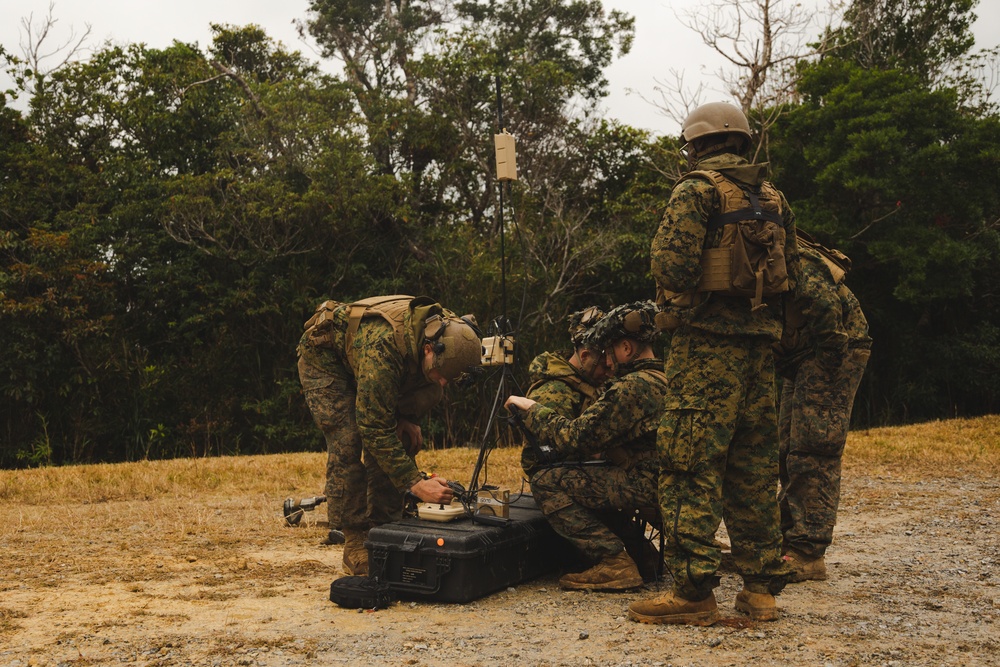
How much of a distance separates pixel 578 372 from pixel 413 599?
159 cm

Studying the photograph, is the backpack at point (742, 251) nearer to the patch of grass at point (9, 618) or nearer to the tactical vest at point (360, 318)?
the tactical vest at point (360, 318)

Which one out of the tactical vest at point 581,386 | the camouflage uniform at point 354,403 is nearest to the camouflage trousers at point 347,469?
the camouflage uniform at point 354,403

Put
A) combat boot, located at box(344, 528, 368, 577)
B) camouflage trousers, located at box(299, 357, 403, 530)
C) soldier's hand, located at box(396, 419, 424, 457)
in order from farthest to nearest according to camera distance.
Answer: soldier's hand, located at box(396, 419, 424, 457), camouflage trousers, located at box(299, 357, 403, 530), combat boot, located at box(344, 528, 368, 577)

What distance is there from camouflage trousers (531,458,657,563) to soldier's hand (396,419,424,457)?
1205mm

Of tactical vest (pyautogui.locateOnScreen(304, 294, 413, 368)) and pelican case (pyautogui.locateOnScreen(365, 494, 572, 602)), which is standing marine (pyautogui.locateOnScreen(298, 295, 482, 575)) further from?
pelican case (pyautogui.locateOnScreen(365, 494, 572, 602))

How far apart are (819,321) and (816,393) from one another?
0.48 meters

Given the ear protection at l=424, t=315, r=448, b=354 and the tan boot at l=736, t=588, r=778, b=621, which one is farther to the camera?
the ear protection at l=424, t=315, r=448, b=354

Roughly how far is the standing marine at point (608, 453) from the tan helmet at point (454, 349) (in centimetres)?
39

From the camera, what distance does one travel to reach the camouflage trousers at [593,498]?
5332 millimetres

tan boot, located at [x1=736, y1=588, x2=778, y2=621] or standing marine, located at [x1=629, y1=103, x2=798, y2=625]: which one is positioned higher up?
standing marine, located at [x1=629, y1=103, x2=798, y2=625]

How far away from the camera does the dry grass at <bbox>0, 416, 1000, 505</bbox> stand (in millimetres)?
9367

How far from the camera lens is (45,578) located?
5852mm

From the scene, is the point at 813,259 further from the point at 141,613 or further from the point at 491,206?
the point at 491,206

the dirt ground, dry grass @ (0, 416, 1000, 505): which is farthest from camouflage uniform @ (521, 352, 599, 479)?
dry grass @ (0, 416, 1000, 505)
